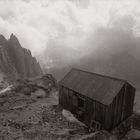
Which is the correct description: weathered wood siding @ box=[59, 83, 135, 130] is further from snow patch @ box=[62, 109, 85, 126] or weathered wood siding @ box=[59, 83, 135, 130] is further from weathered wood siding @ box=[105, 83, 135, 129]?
snow patch @ box=[62, 109, 85, 126]

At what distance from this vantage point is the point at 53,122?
2277cm

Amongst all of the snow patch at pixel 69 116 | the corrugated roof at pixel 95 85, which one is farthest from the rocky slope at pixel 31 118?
the corrugated roof at pixel 95 85

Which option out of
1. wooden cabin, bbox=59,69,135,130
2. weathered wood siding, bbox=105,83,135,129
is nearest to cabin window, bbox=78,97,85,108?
wooden cabin, bbox=59,69,135,130

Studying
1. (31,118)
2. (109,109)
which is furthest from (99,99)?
(31,118)

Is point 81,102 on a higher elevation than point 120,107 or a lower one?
lower

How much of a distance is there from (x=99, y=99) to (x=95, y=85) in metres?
2.66

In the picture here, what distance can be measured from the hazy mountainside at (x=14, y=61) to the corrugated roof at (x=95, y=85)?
54515 millimetres

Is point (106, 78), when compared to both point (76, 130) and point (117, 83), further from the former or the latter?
point (76, 130)

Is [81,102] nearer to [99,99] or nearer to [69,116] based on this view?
[69,116]

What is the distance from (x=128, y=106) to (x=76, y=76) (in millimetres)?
8470

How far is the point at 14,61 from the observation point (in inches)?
3494

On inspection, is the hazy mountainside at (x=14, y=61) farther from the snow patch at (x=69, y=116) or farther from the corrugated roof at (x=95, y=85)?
the snow patch at (x=69, y=116)

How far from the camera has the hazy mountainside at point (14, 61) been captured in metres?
77.9

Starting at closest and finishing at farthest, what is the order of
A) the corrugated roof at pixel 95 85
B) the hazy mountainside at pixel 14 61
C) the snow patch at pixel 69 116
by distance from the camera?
the corrugated roof at pixel 95 85 < the snow patch at pixel 69 116 < the hazy mountainside at pixel 14 61
